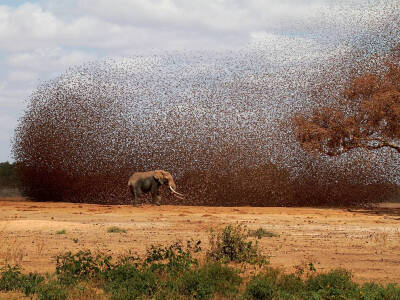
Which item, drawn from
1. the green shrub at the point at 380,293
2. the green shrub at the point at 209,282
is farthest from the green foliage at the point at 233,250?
the green shrub at the point at 380,293

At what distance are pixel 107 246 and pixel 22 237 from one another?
2.63m

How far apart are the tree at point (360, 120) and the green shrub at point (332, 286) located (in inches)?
675

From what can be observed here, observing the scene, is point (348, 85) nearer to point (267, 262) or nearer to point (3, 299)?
point (267, 262)

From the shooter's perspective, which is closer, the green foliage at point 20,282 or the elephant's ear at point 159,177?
the green foliage at point 20,282

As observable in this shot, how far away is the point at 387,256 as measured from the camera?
11.5m

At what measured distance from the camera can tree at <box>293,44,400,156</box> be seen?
24.8 m

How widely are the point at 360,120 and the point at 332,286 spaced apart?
18.7m

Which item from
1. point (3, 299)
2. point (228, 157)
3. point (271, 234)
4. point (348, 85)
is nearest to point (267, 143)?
point (228, 157)

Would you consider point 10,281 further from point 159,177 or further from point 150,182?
point 150,182

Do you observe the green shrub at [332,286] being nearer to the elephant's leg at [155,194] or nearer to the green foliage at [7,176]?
the elephant's leg at [155,194]

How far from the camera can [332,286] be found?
8.20 m

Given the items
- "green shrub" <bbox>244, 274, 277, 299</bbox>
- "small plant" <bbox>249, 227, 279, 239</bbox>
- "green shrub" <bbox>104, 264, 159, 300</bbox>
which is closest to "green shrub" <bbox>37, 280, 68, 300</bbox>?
"green shrub" <bbox>104, 264, 159, 300</bbox>

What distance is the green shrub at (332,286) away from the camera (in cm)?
785

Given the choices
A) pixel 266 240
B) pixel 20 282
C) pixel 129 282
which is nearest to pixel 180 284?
pixel 129 282
